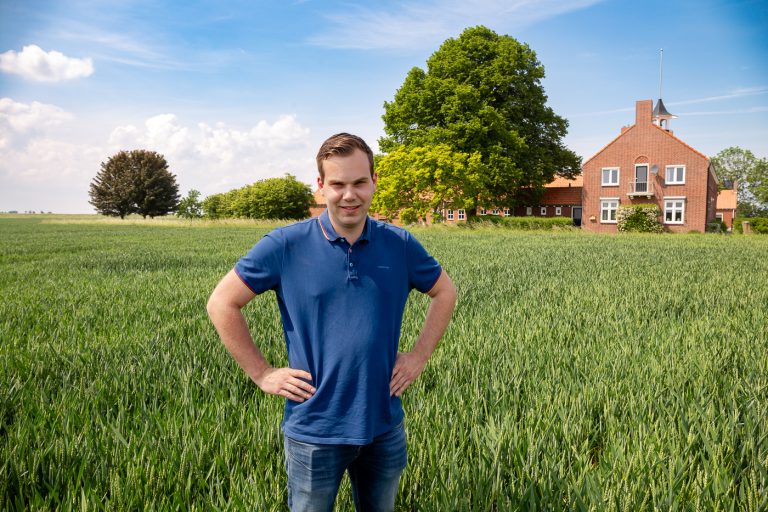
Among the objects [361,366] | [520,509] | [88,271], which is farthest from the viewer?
[88,271]

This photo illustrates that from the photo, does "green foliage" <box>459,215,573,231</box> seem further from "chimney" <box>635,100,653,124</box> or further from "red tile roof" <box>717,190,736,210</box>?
"red tile roof" <box>717,190,736,210</box>

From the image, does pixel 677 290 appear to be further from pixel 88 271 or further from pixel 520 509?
pixel 88 271

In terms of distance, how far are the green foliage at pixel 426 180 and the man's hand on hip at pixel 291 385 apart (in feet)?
110

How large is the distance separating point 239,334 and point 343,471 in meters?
0.59

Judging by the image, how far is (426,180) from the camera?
35.5m

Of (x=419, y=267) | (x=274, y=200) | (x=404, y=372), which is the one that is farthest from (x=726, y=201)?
(x=404, y=372)

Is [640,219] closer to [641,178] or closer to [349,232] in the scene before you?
[641,178]

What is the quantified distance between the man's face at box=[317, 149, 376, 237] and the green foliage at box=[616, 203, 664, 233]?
40210 mm

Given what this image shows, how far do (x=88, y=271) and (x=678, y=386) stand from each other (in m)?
11.8

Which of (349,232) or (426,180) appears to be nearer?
(349,232)

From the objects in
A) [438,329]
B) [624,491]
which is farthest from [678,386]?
[438,329]

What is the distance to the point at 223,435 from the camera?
8.99ft

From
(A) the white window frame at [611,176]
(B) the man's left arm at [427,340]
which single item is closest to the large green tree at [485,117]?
(A) the white window frame at [611,176]

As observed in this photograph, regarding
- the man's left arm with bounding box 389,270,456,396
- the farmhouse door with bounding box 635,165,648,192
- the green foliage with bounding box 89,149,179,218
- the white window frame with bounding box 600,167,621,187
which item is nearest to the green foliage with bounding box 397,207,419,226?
the white window frame with bounding box 600,167,621,187
